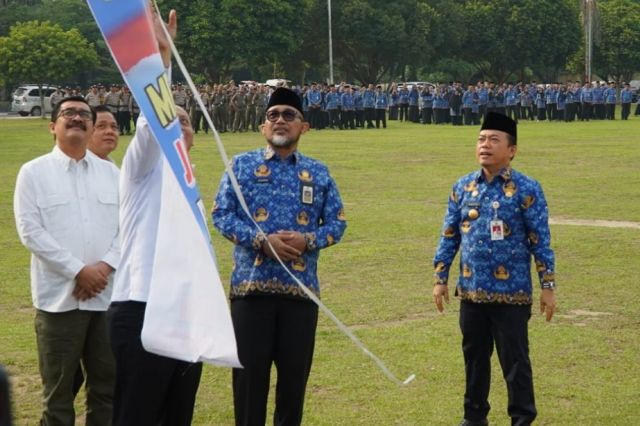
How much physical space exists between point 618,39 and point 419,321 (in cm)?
6208

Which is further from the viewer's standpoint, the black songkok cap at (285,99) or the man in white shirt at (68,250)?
the man in white shirt at (68,250)

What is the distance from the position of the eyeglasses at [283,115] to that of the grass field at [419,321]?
204 cm

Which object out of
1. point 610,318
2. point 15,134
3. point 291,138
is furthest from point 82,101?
point 15,134

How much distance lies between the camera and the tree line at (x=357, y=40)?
184ft

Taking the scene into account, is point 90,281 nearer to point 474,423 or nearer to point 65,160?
point 65,160

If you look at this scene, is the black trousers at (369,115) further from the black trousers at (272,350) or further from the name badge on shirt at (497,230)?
the black trousers at (272,350)

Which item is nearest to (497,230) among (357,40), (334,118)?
(334,118)

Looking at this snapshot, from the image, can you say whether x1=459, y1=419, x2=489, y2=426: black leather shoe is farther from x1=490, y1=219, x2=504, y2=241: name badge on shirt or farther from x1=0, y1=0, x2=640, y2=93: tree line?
x1=0, y1=0, x2=640, y2=93: tree line

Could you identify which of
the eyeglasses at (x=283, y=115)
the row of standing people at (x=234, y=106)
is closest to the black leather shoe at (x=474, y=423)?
the eyeglasses at (x=283, y=115)

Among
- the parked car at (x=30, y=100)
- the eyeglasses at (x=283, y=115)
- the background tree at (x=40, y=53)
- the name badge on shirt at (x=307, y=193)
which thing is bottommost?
the parked car at (x=30, y=100)

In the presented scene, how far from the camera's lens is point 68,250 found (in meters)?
5.71

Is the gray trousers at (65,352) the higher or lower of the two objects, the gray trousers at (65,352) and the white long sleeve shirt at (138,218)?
the lower

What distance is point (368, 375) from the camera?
7703mm

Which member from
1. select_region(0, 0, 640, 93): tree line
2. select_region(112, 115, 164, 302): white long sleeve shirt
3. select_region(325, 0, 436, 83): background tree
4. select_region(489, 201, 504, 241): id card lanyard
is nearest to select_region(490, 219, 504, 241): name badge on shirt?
select_region(489, 201, 504, 241): id card lanyard
